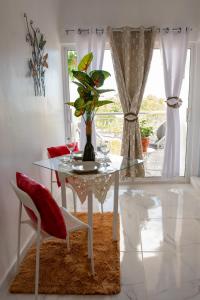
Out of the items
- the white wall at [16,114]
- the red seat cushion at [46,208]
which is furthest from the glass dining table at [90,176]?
the red seat cushion at [46,208]

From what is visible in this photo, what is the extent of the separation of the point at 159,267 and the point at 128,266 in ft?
0.82

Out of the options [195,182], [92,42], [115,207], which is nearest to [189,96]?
[195,182]

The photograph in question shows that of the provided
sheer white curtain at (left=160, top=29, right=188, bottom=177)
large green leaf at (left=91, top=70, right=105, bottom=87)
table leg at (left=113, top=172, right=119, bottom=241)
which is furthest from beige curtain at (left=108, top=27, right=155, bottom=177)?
large green leaf at (left=91, top=70, right=105, bottom=87)

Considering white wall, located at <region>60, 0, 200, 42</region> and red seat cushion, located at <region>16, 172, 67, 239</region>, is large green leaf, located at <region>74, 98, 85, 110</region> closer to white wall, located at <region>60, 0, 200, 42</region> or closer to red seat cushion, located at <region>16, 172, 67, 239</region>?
red seat cushion, located at <region>16, 172, 67, 239</region>

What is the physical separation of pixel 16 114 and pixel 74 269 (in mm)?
1351

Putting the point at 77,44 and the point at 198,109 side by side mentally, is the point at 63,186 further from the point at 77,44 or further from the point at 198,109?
the point at 198,109

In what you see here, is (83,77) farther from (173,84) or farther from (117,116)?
(173,84)

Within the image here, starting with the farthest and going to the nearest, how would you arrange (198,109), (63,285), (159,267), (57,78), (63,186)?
(198,109) → (57,78) → (63,186) → (159,267) → (63,285)

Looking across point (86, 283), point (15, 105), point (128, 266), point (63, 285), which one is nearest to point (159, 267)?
point (128, 266)

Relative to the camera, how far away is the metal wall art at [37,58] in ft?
8.09

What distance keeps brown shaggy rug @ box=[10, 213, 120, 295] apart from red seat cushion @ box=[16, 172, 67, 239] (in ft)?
1.66

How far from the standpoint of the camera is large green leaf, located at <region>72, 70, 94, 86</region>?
218cm

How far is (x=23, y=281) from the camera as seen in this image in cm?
189

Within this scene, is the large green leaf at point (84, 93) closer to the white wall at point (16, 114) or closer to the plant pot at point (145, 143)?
the white wall at point (16, 114)
